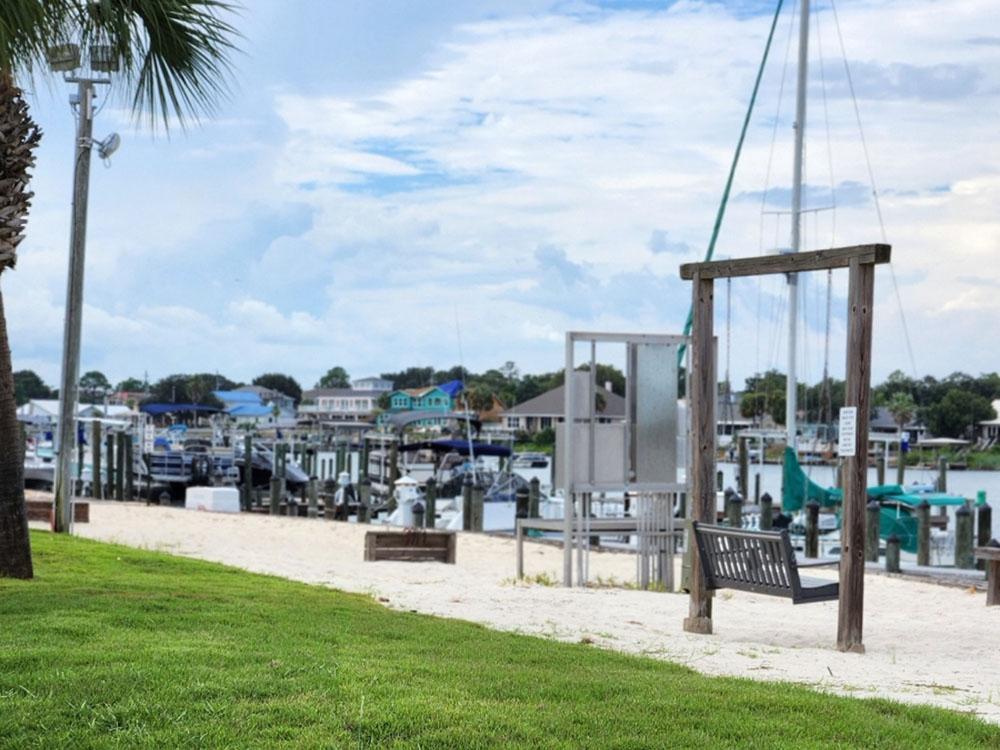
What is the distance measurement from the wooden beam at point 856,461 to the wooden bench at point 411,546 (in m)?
8.26

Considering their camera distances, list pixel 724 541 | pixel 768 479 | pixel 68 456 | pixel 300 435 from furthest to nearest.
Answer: pixel 300 435 < pixel 768 479 < pixel 68 456 < pixel 724 541

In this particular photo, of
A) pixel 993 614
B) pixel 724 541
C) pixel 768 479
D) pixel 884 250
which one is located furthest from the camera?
pixel 768 479

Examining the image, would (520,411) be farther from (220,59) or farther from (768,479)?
(220,59)

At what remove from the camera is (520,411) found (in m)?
88.6

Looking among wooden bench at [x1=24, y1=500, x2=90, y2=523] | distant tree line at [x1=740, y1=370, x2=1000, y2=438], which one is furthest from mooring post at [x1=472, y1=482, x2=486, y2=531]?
distant tree line at [x1=740, y1=370, x2=1000, y2=438]

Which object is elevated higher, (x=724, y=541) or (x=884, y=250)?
(x=884, y=250)

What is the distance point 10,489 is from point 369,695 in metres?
6.75

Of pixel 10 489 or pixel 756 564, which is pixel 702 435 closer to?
pixel 756 564

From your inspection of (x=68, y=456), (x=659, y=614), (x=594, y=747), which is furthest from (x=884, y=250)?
(x=68, y=456)

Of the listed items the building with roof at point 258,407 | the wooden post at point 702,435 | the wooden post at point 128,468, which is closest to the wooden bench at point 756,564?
the wooden post at point 702,435

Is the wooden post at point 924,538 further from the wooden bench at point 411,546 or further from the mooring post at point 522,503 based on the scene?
the wooden bench at point 411,546

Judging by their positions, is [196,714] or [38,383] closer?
[196,714]

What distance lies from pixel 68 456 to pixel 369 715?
1488 cm

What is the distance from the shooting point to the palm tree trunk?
11984mm
